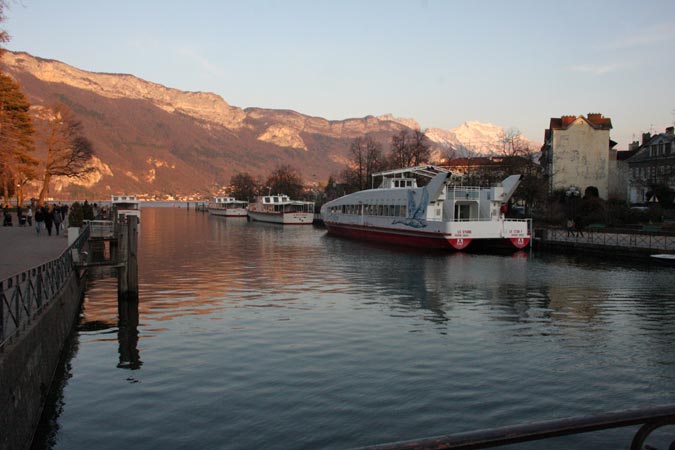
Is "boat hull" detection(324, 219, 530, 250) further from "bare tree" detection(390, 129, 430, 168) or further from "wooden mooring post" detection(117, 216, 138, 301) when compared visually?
"bare tree" detection(390, 129, 430, 168)

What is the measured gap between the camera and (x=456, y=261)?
38.7 m

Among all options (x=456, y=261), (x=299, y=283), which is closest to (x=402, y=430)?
(x=299, y=283)

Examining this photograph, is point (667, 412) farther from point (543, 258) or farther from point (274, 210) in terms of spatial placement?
point (274, 210)

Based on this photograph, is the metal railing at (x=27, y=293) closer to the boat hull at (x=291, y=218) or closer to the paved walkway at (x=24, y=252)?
the paved walkway at (x=24, y=252)

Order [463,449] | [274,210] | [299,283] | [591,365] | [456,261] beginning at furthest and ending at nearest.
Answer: [274,210] < [456,261] < [299,283] < [591,365] < [463,449]

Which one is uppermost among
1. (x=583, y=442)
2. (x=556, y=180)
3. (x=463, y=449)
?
(x=556, y=180)

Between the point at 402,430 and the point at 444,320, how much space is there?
988 cm

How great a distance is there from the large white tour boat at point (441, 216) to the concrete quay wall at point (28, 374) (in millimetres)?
33489

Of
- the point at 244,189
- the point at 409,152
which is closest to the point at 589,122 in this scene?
the point at 409,152

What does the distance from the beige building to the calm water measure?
61555mm

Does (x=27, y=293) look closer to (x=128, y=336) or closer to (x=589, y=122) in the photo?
(x=128, y=336)

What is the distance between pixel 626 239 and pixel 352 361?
34771 mm

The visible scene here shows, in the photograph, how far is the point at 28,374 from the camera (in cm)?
1024

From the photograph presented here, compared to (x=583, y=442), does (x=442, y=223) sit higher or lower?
higher
